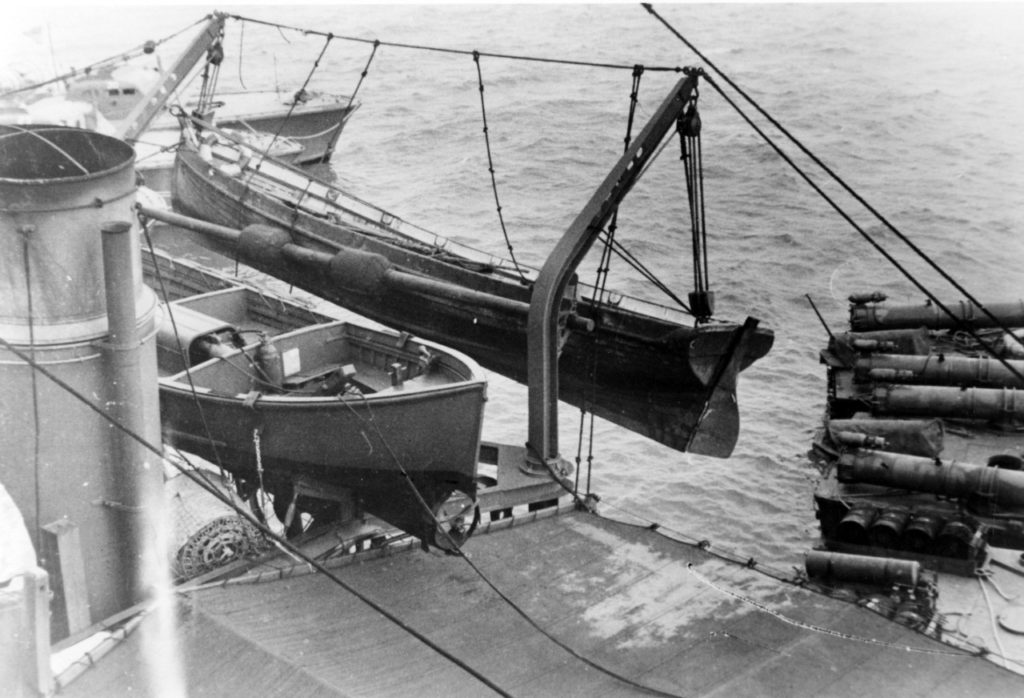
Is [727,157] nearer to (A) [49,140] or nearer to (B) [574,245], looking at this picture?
(B) [574,245]

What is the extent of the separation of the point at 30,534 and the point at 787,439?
50.5 ft

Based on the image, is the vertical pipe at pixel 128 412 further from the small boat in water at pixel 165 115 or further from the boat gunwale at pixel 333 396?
the small boat in water at pixel 165 115

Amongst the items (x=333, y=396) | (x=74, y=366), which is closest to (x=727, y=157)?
(x=333, y=396)

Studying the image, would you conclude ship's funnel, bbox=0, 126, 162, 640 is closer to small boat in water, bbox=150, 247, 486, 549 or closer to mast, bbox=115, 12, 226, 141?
small boat in water, bbox=150, 247, 486, 549

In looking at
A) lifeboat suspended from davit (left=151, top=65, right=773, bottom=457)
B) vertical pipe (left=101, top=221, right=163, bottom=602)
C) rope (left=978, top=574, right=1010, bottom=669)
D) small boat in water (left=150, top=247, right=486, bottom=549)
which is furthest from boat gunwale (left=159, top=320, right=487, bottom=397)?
rope (left=978, top=574, right=1010, bottom=669)

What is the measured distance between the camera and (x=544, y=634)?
884 cm

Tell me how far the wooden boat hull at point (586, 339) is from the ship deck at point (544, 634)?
487cm

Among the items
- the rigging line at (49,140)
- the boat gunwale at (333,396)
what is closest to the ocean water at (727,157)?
the boat gunwale at (333,396)

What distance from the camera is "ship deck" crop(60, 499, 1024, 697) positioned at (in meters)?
7.94

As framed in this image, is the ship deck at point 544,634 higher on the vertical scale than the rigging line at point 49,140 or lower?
lower

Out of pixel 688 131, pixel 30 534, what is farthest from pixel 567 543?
pixel 30 534

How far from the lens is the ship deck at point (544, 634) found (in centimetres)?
794

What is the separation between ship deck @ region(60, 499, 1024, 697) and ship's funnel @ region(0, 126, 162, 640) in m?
0.82

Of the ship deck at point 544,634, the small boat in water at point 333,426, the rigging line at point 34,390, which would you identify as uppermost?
the rigging line at point 34,390
